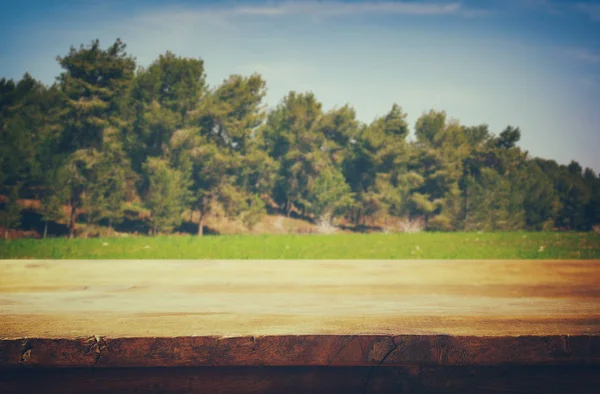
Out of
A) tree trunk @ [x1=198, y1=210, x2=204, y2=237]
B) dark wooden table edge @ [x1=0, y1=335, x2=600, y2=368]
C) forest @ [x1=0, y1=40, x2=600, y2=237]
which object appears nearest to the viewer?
dark wooden table edge @ [x1=0, y1=335, x2=600, y2=368]

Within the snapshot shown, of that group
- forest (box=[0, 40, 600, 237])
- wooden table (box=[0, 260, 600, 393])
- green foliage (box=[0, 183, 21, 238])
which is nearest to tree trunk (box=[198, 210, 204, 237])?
A: forest (box=[0, 40, 600, 237])

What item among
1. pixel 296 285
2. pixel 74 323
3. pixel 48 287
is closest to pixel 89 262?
pixel 48 287

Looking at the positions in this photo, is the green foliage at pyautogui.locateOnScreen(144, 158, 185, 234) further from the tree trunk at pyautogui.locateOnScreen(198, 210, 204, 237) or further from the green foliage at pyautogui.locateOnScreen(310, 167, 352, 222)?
the green foliage at pyautogui.locateOnScreen(310, 167, 352, 222)

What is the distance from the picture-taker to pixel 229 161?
34.3 m

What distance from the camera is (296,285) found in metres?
3.41

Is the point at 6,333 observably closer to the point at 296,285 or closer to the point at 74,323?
the point at 74,323

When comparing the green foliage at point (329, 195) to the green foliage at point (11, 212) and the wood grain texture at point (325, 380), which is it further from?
the wood grain texture at point (325, 380)

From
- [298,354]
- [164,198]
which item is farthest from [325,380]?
[164,198]

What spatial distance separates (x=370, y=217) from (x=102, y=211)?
2288cm

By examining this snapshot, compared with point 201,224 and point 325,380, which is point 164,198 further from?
point 325,380

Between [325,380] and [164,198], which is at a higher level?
[325,380]

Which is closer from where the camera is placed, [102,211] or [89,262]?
[89,262]

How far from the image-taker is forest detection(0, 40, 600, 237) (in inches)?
1102

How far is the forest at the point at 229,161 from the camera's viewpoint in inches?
1102
